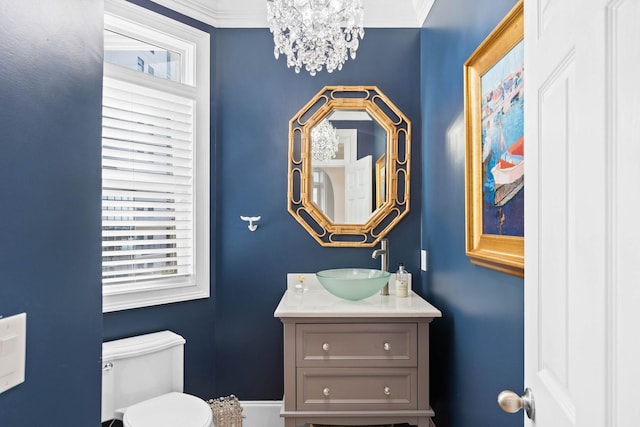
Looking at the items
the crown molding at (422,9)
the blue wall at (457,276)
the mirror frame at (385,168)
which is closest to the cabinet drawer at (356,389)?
the blue wall at (457,276)

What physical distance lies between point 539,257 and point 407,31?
2229 millimetres

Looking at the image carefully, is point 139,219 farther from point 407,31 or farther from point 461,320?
point 407,31

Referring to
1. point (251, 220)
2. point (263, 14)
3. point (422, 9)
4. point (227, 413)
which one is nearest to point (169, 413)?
point (227, 413)

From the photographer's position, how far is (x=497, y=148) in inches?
56.9

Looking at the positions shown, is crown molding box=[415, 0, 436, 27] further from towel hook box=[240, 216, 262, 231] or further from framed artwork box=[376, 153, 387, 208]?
towel hook box=[240, 216, 262, 231]

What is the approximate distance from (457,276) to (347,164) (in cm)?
106

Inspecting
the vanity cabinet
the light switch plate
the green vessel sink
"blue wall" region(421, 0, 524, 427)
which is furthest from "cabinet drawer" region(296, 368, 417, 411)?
the light switch plate

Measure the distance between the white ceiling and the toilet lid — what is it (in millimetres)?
2237

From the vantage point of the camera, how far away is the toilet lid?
5.66 feet

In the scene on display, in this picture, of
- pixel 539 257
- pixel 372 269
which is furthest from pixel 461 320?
pixel 539 257

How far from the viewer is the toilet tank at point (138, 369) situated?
1936 mm

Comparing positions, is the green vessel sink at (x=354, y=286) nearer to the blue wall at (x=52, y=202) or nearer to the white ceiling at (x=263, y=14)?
the blue wall at (x=52, y=202)

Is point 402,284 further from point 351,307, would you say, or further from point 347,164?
point 347,164

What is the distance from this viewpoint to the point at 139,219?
2260 mm
